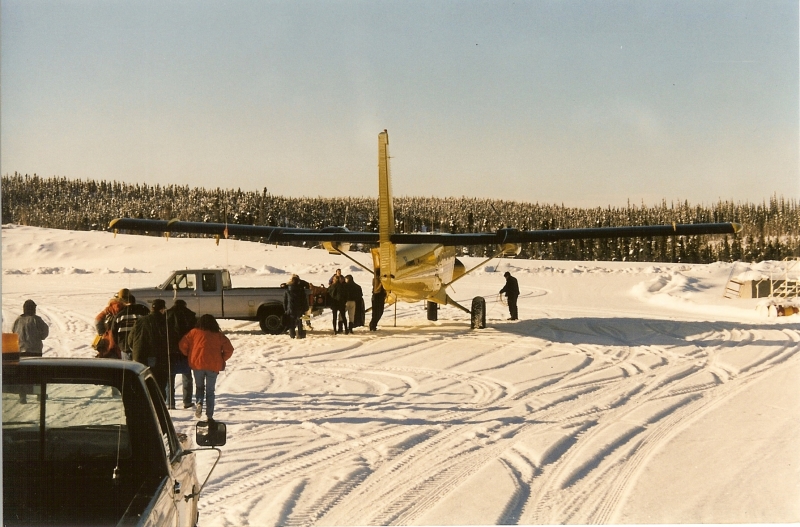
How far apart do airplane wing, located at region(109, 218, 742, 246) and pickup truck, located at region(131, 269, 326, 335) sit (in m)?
1.30

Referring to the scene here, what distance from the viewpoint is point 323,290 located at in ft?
65.7

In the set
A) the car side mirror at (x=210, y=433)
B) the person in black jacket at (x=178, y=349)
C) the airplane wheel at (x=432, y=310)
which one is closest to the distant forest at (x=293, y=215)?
the airplane wheel at (x=432, y=310)

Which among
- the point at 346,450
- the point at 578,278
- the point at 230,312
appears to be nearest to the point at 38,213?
the point at 578,278

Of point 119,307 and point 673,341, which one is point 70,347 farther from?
point 673,341

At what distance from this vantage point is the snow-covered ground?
6867 millimetres

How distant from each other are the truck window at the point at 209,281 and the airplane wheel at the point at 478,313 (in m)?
7.13

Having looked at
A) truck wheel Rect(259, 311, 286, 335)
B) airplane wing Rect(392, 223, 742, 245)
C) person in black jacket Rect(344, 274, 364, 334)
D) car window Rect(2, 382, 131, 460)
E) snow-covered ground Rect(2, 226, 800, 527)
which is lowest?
snow-covered ground Rect(2, 226, 800, 527)

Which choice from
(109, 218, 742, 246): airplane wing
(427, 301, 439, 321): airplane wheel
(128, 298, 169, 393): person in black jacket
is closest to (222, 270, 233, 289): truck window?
(109, 218, 742, 246): airplane wing

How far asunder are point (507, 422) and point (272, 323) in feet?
34.6

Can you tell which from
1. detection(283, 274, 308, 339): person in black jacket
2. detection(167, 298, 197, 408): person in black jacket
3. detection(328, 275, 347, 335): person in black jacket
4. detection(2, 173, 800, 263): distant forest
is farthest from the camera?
detection(2, 173, 800, 263): distant forest

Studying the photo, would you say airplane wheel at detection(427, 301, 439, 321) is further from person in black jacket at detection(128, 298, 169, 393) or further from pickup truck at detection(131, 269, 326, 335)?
person in black jacket at detection(128, 298, 169, 393)

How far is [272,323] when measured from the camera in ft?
62.7

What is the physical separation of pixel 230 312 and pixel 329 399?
335 inches

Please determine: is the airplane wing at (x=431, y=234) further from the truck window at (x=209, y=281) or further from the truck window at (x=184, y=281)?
the truck window at (x=184, y=281)
